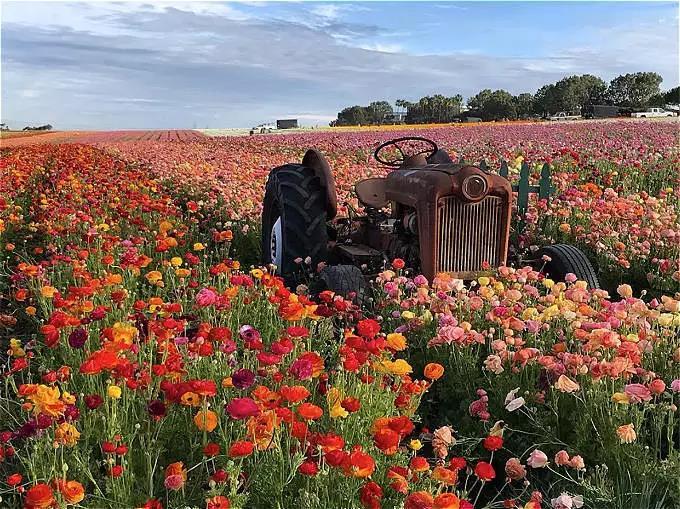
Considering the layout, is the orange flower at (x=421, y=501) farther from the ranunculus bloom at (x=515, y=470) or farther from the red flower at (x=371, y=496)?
the ranunculus bloom at (x=515, y=470)

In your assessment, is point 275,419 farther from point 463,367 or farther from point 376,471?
point 463,367

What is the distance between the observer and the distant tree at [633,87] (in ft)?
255

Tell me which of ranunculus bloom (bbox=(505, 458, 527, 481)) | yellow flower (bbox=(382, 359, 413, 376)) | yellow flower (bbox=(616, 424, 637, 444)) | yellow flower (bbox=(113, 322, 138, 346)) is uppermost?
yellow flower (bbox=(113, 322, 138, 346))

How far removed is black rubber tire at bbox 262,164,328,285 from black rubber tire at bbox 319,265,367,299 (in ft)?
2.60

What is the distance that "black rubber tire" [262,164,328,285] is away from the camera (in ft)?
18.5

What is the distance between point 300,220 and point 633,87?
8465 cm

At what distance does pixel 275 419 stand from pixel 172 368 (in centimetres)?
59

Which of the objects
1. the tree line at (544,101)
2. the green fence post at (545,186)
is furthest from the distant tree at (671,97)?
the green fence post at (545,186)

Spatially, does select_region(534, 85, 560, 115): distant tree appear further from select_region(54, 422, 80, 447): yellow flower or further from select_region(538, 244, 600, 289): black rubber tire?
select_region(54, 422, 80, 447): yellow flower

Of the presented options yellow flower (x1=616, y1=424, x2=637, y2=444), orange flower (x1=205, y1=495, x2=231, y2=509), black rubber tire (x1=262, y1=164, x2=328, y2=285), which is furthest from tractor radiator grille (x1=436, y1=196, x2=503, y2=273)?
orange flower (x1=205, y1=495, x2=231, y2=509)

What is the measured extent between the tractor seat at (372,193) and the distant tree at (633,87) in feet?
250

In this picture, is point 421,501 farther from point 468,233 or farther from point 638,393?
point 468,233

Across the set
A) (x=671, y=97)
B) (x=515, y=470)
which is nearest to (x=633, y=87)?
(x=671, y=97)

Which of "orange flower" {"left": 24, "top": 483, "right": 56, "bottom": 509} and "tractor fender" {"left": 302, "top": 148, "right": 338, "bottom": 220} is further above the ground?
"tractor fender" {"left": 302, "top": 148, "right": 338, "bottom": 220}
